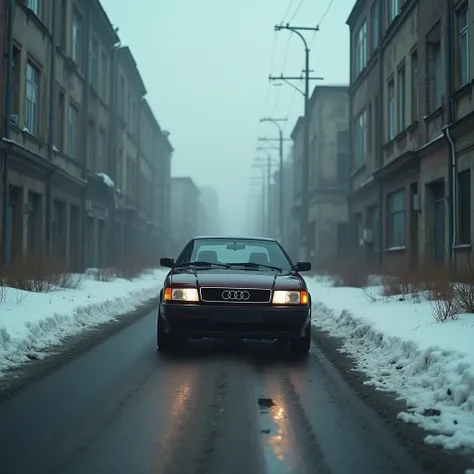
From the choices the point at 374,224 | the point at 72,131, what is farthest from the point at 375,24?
the point at 72,131

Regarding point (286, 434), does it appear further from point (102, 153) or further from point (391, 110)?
point (102, 153)

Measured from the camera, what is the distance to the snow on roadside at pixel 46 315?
327 inches

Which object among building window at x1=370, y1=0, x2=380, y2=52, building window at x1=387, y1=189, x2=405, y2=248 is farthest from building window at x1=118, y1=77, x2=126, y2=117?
building window at x1=387, y1=189, x2=405, y2=248

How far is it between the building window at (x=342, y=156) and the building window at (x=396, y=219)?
54.2 ft

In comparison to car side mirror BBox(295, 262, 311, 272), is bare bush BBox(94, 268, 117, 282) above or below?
below

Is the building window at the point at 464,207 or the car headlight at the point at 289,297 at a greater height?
the building window at the point at 464,207

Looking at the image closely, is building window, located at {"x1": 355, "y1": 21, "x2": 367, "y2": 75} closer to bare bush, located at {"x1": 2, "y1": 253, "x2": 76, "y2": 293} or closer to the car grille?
bare bush, located at {"x1": 2, "y1": 253, "x2": 76, "y2": 293}

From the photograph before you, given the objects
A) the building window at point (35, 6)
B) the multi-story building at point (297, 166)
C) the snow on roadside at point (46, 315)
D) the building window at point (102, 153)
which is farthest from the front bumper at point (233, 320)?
the multi-story building at point (297, 166)

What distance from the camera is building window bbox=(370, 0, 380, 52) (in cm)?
2716

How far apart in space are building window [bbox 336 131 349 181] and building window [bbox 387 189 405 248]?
16.5 meters

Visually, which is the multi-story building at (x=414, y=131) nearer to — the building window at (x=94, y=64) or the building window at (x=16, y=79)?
the building window at (x=16, y=79)

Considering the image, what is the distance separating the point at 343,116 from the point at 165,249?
2846cm

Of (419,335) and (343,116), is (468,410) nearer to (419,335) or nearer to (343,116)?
(419,335)

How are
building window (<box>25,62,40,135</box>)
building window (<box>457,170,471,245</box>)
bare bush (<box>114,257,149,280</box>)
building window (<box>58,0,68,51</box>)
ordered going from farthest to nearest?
bare bush (<box>114,257,149,280</box>) < building window (<box>58,0,68,51</box>) < building window (<box>25,62,40,135</box>) < building window (<box>457,170,471,245</box>)
